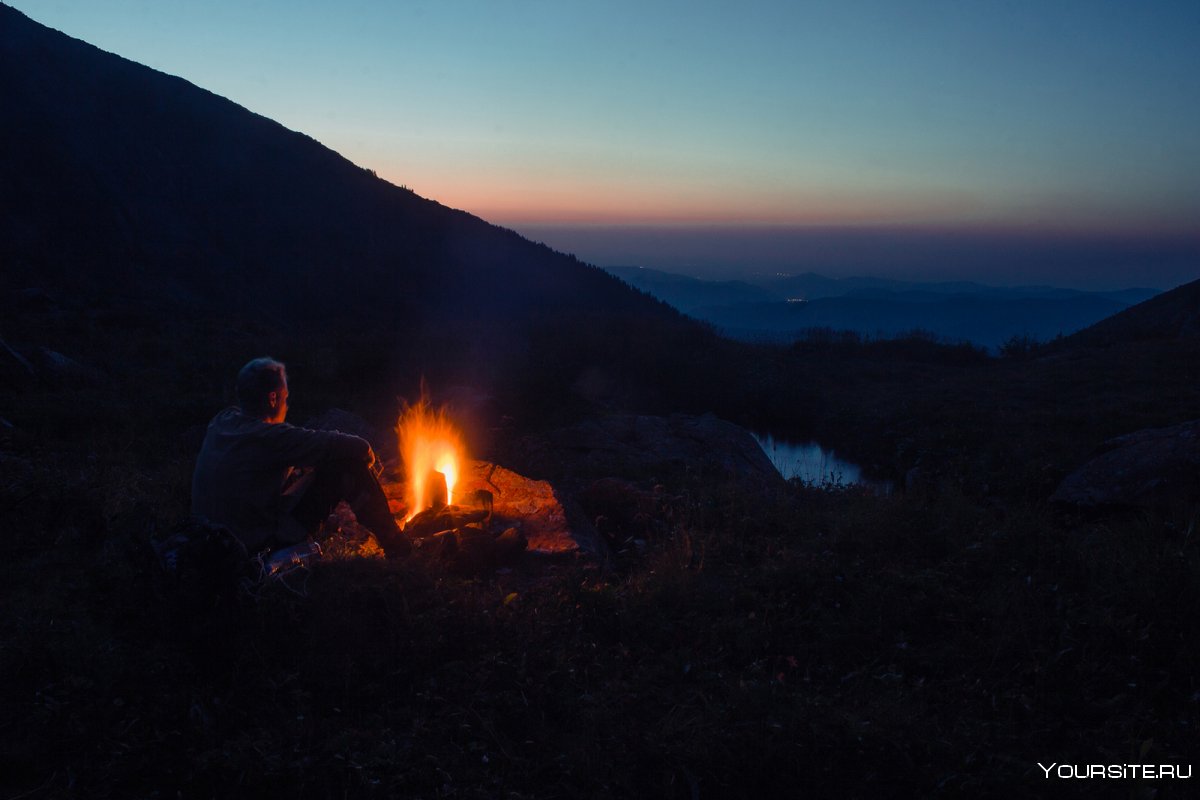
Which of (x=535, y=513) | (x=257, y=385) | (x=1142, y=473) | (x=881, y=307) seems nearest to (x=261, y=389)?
(x=257, y=385)

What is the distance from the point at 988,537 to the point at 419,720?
390 cm

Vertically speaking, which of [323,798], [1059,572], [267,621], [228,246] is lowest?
[323,798]

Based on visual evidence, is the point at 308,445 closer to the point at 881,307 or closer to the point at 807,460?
the point at 807,460

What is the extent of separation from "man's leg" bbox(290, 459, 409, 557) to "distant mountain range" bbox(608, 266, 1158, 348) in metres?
85.3

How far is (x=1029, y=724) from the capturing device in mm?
3170

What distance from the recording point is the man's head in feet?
14.4

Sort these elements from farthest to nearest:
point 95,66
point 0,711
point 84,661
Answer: point 95,66
point 84,661
point 0,711

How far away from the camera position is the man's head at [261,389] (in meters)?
4.40

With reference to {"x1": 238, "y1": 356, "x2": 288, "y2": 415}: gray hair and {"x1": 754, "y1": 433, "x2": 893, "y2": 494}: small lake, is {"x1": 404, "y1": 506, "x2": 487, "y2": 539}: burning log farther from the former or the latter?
{"x1": 754, "y1": 433, "x2": 893, "y2": 494}: small lake

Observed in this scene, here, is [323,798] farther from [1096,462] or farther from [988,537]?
[1096,462]

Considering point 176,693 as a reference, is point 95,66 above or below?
above

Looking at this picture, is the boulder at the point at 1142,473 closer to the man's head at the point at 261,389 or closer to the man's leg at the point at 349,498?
the man's leg at the point at 349,498

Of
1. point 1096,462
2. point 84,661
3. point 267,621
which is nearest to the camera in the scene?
point 84,661

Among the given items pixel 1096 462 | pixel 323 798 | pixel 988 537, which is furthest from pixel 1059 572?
pixel 323 798
